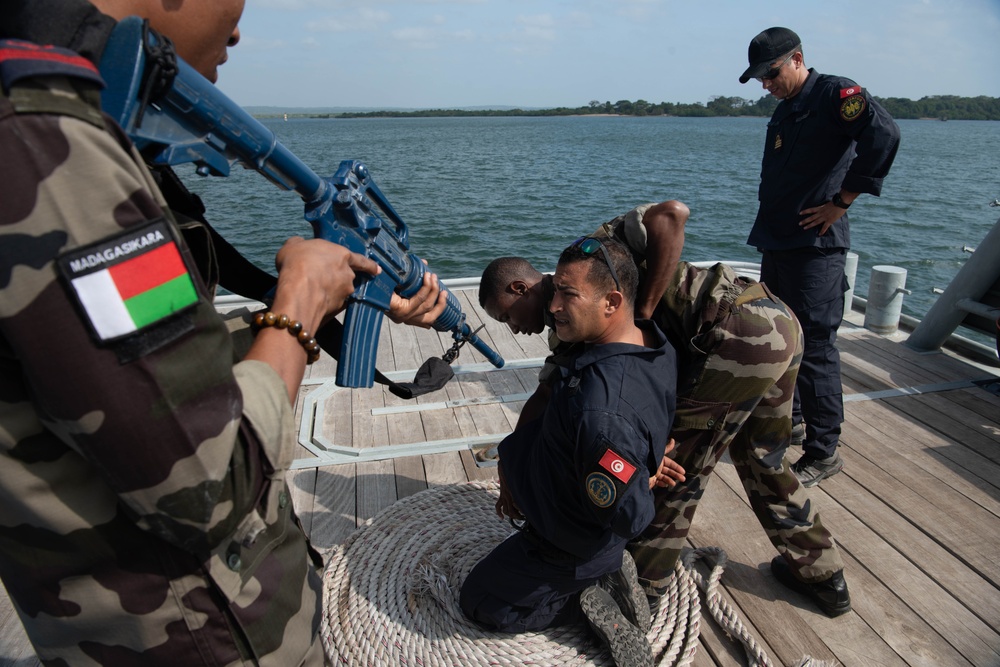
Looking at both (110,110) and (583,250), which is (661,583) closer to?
(583,250)

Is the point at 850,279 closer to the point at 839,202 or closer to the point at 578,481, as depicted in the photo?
the point at 839,202

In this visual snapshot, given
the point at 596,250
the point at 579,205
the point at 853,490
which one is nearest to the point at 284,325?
the point at 596,250

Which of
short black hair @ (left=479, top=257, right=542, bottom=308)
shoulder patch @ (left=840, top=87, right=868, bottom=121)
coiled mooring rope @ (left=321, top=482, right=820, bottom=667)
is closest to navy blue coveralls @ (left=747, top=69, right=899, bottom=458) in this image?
shoulder patch @ (left=840, top=87, right=868, bottom=121)

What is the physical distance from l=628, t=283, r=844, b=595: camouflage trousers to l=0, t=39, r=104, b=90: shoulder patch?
5.69 feet

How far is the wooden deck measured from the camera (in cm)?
211

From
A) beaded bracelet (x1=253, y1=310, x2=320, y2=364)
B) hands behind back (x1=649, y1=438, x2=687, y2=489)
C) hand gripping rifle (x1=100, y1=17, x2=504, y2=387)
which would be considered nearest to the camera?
hand gripping rifle (x1=100, y1=17, x2=504, y2=387)

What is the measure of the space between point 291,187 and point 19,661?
1.67m

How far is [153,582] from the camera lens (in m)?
0.94

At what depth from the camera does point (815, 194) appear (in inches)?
127

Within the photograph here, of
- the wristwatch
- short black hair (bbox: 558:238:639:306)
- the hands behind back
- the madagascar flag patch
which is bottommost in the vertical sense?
the hands behind back

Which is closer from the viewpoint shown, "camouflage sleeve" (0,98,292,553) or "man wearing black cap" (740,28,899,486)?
"camouflage sleeve" (0,98,292,553)

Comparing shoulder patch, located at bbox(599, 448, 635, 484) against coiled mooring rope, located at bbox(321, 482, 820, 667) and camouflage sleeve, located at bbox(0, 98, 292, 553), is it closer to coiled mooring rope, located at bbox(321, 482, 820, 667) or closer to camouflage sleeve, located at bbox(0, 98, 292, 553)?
coiled mooring rope, located at bbox(321, 482, 820, 667)

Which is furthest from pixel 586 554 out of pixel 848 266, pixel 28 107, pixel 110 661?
pixel 848 266

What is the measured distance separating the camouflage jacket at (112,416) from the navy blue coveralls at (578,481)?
0.85 m
